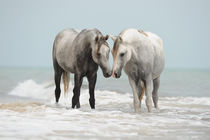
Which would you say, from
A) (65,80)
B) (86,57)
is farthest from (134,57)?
(65,80)

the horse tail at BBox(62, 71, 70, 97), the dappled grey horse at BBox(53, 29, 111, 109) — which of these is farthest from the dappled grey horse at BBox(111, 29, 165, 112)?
the horse tail at BBox(62, 71, 70, 97)

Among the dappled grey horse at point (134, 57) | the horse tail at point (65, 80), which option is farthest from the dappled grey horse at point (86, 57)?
the horse tail at point (65, 80)

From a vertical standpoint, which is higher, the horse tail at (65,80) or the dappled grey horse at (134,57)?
the dappled grey horse at (134,57)

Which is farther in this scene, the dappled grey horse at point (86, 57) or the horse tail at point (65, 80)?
the horse tail at point (65, 80)

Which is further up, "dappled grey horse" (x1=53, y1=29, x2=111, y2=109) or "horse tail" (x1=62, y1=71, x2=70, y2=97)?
"dappled grey horse" (x1=53, y1=29, x2=111, y2=109)

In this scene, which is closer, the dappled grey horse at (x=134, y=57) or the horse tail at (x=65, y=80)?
the dappled grey horse at (x=134, y=57)

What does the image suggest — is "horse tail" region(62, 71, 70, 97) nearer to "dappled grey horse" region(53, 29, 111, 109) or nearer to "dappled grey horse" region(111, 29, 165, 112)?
"dappled grey horse" region(53, 29, 111, 109)

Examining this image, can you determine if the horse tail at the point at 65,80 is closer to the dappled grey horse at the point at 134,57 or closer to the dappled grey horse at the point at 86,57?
the dappled grey horse at the point at 86,57

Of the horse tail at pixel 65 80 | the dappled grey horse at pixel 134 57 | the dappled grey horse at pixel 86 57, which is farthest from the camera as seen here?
the horse tail at pixel 65 80

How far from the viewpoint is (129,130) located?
480 centimetres

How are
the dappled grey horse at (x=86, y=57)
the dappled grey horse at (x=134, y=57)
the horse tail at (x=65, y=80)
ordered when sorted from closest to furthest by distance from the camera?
the dappled grey horse at (x=134, y=57) → the dappled grey horse at (x=86, y=57) → the horse tail at (x=65, y=80)

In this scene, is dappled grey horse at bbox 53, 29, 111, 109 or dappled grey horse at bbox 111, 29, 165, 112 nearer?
dappled grey horse at bbox 111, 29, 165, 112

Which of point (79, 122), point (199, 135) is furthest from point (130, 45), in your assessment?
point (199, 135)

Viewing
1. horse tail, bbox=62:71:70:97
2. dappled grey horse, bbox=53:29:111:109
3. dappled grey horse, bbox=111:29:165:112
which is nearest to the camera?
dappled grey horse, bbox=111:29:165:112
